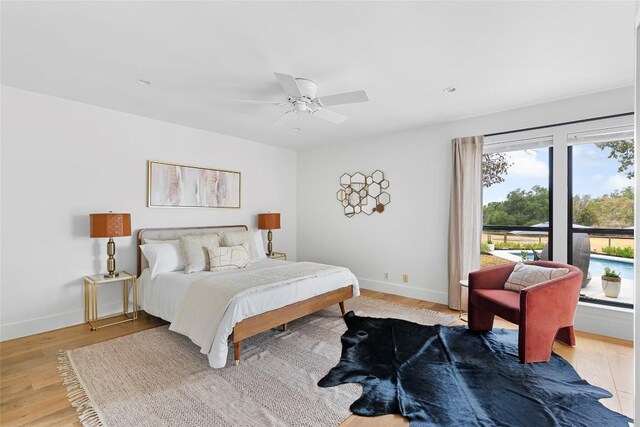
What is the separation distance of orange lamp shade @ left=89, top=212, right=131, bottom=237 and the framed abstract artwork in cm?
66

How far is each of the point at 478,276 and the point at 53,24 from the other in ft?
13.6

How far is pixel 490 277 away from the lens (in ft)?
10.8

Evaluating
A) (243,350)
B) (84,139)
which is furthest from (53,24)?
(243,350)

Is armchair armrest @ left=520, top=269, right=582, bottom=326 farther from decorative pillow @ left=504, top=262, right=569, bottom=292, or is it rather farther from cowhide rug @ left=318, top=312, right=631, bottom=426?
cowhide rug @ left=318, top=312, right=631, bottom=426

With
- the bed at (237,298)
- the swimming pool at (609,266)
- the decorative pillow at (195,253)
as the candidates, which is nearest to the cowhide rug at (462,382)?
the bed at (237,298)

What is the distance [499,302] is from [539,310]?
34 cm

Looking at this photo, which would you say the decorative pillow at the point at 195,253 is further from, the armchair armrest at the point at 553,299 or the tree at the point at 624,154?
the tree at the point at 624,154

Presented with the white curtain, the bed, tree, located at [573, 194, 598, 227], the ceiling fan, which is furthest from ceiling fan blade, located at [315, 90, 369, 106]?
tree, located at [573, 194, 598, 227]

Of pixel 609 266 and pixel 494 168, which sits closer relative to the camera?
pixel 609 266

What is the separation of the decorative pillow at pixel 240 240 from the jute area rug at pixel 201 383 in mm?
1342

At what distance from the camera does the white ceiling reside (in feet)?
6.38

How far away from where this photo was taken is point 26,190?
10.4ft

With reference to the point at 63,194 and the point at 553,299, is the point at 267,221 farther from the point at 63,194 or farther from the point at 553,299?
the point at 553,299

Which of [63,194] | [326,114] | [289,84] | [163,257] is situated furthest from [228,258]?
[289,84]
